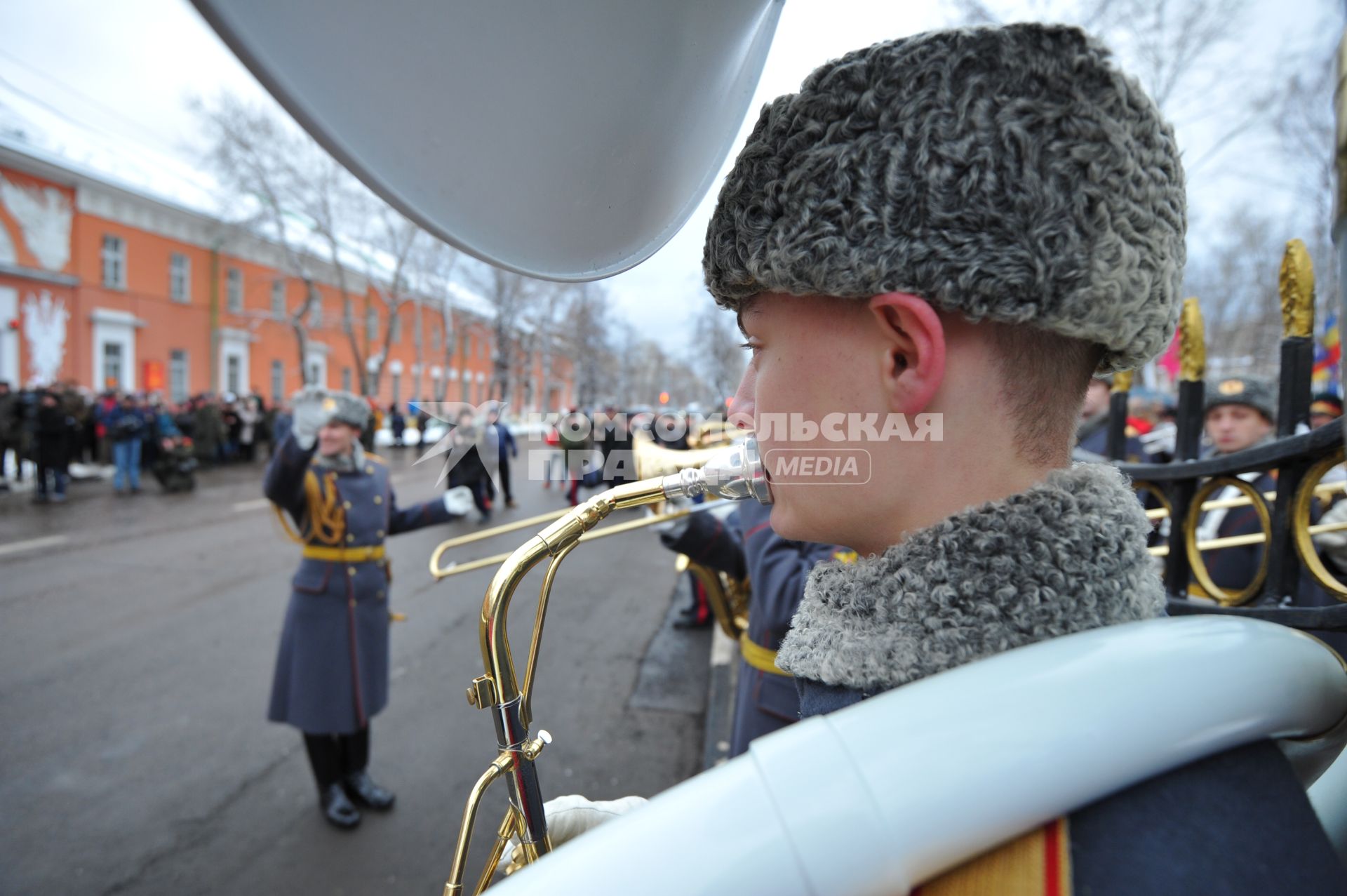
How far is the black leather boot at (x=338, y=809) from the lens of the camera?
3246mm

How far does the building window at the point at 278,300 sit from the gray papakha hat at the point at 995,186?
30.5 meters

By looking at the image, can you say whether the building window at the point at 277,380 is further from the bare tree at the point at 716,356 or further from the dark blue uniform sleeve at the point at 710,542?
the dark blue uniform sleeve at the point at 710,542

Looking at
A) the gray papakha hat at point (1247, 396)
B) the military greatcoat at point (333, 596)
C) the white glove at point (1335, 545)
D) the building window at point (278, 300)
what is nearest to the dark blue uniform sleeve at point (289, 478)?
the military greatcoat at point (333, 596)

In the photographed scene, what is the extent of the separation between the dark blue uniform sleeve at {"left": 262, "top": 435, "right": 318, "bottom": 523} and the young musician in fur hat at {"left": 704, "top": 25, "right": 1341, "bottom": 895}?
12.0ft

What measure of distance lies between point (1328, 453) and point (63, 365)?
27.5 meters

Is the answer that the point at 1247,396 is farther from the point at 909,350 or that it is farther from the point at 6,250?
the point at 6,250

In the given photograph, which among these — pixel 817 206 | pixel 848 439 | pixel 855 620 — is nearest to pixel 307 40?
pixel 817 206

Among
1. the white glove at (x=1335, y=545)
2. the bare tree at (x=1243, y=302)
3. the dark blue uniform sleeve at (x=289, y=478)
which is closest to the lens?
the white glove at (x=1335, y=545)

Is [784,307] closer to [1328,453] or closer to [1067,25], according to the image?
[1067,25]

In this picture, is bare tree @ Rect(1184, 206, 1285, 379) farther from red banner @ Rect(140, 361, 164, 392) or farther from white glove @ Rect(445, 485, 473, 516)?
red banner @ Rect(140, 361, 164, 392)

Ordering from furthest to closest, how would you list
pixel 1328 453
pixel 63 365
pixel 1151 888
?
pixel 63 365
pixel 1328 453
pixel 1151 888

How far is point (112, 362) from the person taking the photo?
22.6 metres

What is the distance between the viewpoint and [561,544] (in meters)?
1.04

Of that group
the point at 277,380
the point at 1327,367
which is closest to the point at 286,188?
the point at 277,380
